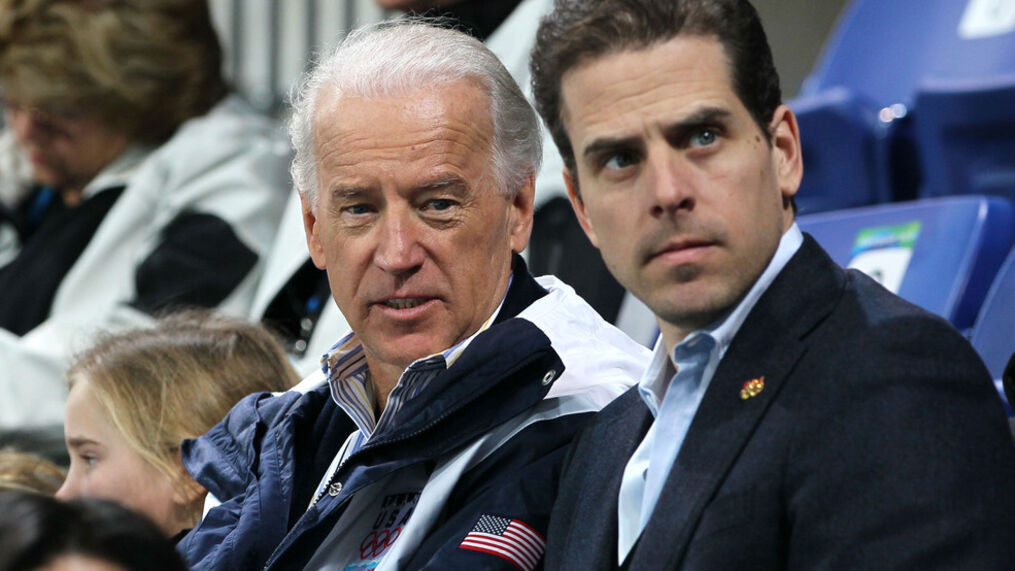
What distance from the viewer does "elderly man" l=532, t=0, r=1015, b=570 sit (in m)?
1.30

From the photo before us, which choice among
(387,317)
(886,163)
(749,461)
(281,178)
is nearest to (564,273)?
(886,163)

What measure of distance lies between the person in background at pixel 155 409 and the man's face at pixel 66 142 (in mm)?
1595

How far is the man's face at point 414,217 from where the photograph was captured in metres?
2.00

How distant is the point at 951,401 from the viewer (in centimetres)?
132

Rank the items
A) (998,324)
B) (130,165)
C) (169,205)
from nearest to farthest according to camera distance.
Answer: (998,324)
(169,205)
(130,165)

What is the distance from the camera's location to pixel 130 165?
13.2 ft

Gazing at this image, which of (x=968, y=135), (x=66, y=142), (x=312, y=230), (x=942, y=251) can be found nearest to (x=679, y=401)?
(x=312, y=230)

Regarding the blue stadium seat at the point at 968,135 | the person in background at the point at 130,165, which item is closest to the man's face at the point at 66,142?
the person in background at the point at 130,165

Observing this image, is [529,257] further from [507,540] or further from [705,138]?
[705,138]

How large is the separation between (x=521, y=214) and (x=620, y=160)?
0.57 m

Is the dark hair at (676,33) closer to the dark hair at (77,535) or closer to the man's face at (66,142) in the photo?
the dark hair at (77,535)

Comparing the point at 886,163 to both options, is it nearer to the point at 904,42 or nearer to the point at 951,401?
the point at 904,42

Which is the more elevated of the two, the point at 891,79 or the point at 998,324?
the point at 998,324

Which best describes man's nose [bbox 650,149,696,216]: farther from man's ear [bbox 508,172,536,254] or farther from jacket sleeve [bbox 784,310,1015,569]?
man's ear [bbox 508,172,536,254]
